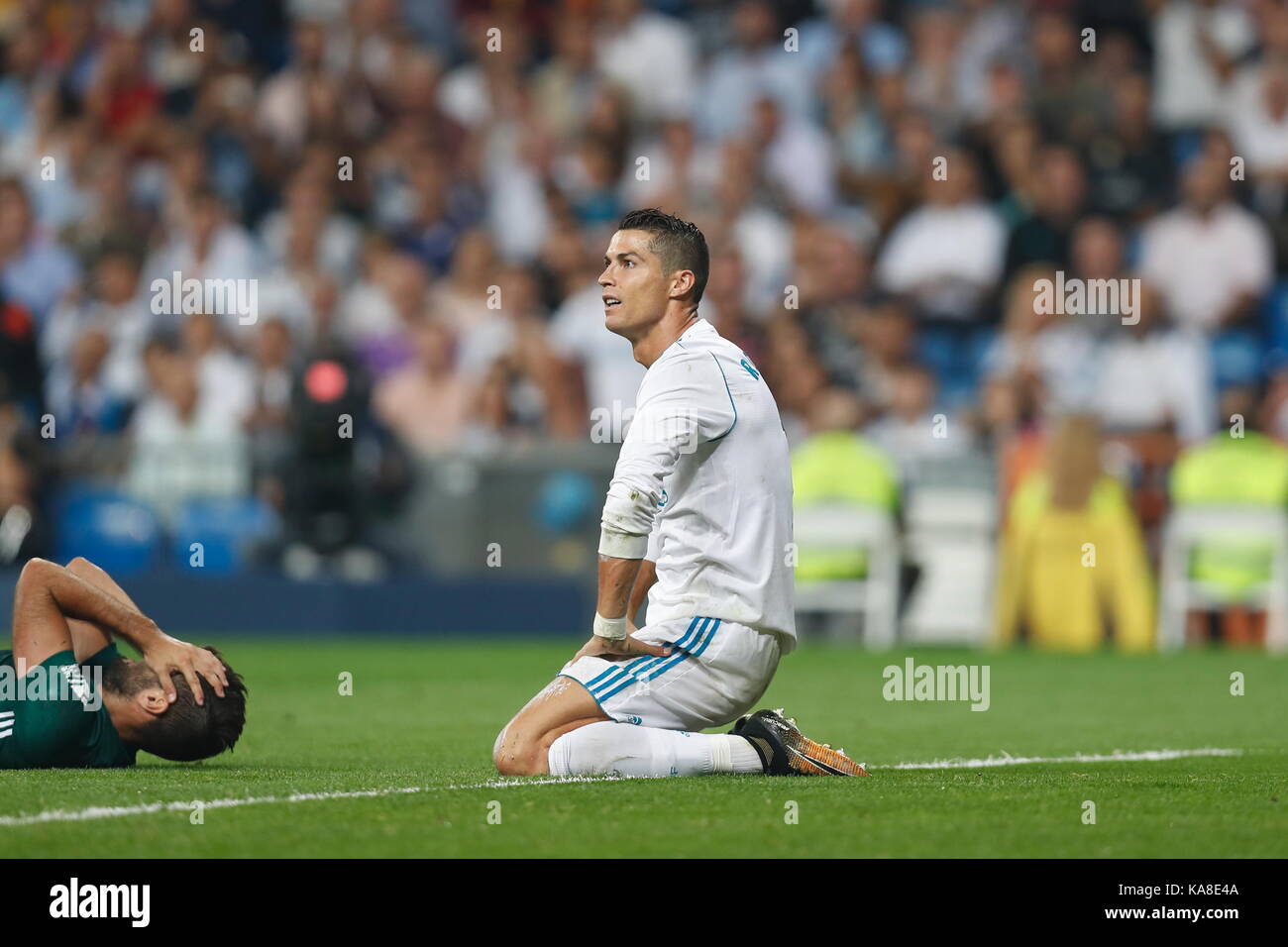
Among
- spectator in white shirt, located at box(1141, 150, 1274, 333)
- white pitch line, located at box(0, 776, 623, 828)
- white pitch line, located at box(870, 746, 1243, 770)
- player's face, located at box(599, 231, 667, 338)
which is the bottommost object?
white pitch line, located at box(870, 746, 1243, 770)

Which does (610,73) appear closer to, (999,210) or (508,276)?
(508,276)

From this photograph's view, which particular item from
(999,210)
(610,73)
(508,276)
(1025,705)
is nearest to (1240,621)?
(999,210)

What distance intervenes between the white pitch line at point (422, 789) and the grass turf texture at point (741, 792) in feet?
0.30

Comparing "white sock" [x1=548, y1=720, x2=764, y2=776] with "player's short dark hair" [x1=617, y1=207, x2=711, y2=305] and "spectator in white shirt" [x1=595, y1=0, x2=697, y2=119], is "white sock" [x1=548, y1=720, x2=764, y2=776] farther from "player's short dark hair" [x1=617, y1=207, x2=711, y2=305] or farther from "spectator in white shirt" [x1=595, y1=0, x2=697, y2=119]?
"spectator in white shirt" [x1=595, y1=0, x2=697, y2=119]

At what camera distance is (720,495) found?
26.1 feet

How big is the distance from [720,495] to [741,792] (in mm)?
1193

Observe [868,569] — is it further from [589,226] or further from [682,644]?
[682,644]

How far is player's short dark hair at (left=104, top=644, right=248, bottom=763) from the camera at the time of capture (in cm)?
805

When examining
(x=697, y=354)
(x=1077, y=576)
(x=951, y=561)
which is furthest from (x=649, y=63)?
(x=697, y=354)

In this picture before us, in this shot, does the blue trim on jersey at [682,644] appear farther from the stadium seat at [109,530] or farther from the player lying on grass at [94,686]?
the stadium seat at [109,530]

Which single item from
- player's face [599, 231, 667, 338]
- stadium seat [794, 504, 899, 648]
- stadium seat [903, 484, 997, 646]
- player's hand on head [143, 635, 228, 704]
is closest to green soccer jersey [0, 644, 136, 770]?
player's hand on head [143, 635, 228, 704]

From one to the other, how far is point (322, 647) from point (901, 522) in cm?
489

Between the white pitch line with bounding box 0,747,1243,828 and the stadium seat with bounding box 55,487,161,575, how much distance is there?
9970mm
